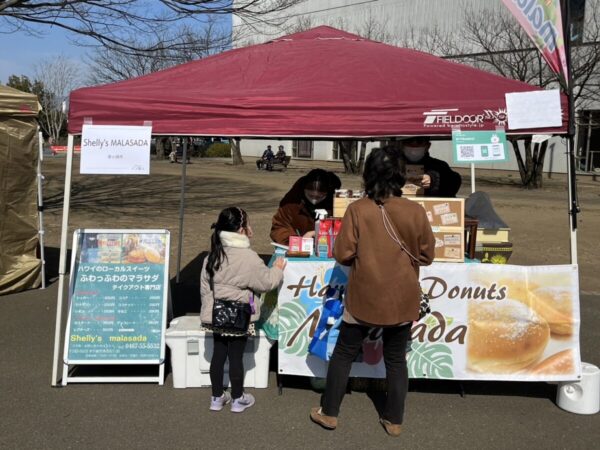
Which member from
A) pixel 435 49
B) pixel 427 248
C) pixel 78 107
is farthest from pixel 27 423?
pixel 435 49

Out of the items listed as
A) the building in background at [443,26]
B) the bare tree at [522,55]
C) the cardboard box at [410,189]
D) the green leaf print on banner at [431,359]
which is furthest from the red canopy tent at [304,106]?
the building in background at [443,26]

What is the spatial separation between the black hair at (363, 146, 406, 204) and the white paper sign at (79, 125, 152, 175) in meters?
1.57

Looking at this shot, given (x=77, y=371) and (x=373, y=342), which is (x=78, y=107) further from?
(x=373, y=342)

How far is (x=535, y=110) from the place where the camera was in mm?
3652

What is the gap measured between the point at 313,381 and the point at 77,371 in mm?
1828

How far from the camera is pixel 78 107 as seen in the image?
3818 mm

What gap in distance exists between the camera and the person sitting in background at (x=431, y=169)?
14.8 ft

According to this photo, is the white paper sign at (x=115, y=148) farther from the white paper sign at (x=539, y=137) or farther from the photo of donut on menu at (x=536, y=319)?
the white paper sign at (x=539, y=137)

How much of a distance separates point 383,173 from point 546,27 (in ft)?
5.58

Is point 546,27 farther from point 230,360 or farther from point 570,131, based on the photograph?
point 230,360

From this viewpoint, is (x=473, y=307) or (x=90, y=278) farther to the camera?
(x=90, y=278)

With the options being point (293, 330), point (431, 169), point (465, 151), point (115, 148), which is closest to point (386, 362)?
point (293, 330)

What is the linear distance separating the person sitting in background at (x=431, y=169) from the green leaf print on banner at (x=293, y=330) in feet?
4.95

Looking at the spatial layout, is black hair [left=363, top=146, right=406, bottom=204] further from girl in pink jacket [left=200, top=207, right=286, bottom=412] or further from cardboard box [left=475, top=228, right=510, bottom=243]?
cardboard box [left=475, top=228, right=510, bottom=243]
